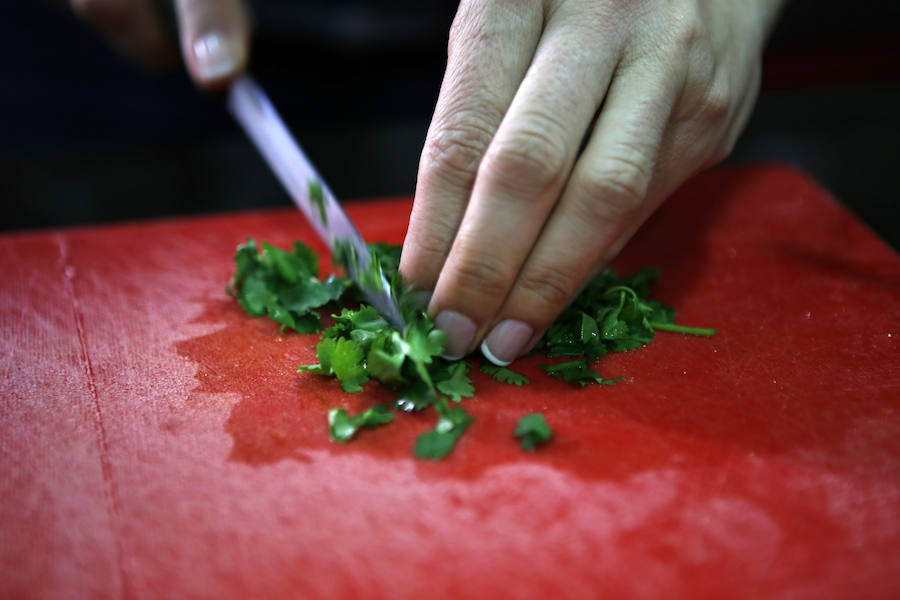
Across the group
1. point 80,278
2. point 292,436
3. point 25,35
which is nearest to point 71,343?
point 80,278

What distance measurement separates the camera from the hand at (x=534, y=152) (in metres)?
1.48

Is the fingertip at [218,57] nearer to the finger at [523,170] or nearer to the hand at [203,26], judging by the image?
the hand at [203,26]

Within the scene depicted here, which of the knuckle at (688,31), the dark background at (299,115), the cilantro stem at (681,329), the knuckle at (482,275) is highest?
the knuckle at (688,31)

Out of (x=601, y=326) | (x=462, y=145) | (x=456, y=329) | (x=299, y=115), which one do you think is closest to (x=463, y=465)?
(x=456, y=329)

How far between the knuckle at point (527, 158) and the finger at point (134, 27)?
197 centimetres

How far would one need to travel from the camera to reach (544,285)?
5.04 feet

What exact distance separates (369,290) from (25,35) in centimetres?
273

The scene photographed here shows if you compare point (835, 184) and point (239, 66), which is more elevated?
point (239, 66)

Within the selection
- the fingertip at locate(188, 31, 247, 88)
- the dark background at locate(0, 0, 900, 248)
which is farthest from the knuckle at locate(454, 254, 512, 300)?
the dark background at locate(0, 0, 900, 248)

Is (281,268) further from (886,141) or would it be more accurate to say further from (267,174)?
(886,141)

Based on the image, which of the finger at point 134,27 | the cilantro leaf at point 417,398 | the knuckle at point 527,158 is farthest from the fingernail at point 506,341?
the finger at point 134,27

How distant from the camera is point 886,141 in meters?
3.04

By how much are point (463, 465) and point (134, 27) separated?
234 cm

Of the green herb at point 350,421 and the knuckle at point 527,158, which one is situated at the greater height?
the knuckle at point 527,158
